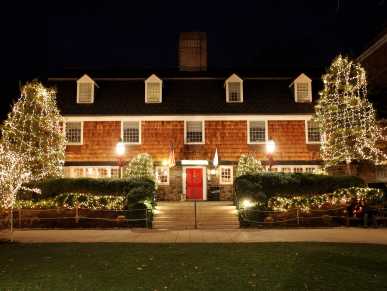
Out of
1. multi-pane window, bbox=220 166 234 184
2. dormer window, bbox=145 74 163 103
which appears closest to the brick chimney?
dormer window, bbox=145 74 163 103

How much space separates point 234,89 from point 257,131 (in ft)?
10.4

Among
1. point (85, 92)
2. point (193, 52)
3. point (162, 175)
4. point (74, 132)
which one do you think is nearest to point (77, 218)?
point (162, 175)

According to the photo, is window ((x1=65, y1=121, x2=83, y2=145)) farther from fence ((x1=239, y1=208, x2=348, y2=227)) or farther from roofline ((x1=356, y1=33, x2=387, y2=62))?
roofline ((x1=356, y1=33, x2=387, y2=62))

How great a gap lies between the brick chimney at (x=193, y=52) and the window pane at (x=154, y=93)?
4281 millimetres

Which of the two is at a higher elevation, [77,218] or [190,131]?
[190,131]

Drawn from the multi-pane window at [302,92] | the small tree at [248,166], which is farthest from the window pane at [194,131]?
the multi-pane window at [302,92]

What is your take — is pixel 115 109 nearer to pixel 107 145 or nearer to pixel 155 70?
pixel 107 145

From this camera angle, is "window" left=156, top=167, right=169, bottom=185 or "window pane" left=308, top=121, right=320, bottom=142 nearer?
"window" left=156, top=167, right=169, bottom=185

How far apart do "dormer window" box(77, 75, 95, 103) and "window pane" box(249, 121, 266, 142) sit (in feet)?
33.8

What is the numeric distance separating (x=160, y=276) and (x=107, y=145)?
754 inches

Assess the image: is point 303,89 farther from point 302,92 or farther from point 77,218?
point 77,218

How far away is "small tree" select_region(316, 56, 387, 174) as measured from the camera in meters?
23.8

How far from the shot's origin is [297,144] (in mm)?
28016

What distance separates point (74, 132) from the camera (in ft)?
92.4
